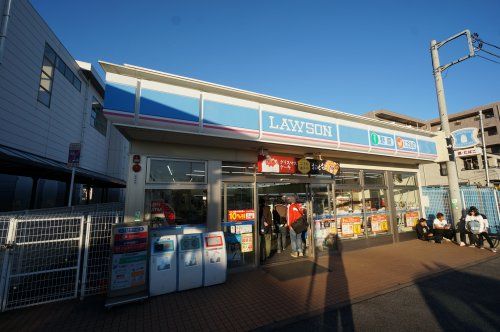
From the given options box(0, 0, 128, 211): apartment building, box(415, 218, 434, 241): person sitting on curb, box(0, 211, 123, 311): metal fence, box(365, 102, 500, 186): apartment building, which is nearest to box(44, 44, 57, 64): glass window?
box(0, 0, 128, 211): apartment building

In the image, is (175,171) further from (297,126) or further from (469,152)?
(469,152)

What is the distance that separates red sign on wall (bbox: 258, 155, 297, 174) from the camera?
7.04m

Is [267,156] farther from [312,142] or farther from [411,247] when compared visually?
[411,247]

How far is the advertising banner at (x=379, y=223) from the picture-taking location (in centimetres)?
975

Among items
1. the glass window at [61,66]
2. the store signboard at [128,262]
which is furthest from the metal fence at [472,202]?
the glass window at [61,66]

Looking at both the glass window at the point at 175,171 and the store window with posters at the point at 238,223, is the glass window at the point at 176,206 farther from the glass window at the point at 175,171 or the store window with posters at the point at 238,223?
the store window with posters at the point at 238,223

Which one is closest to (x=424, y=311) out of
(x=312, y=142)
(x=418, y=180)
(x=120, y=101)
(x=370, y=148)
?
(x=312, y=142)

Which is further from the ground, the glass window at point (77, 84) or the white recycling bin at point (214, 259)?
the glass window at point (77, 84)

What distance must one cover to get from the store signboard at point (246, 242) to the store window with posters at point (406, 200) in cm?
720

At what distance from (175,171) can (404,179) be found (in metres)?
10.2

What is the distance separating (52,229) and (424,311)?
7.30m

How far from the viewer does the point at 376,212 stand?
391 inches

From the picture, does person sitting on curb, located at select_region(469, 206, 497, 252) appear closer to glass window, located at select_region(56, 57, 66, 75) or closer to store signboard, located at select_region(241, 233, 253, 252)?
store signboard, located at select_region(241, 233, 253, 252)

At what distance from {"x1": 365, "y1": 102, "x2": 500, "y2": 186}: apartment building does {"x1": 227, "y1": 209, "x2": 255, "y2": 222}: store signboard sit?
30.1 feet
